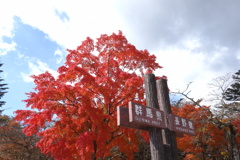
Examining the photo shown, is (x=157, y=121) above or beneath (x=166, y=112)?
beneath

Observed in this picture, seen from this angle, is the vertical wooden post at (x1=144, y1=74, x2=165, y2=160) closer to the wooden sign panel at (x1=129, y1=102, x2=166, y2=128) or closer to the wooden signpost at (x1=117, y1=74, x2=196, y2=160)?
the wooden signpost at (x1=117, y1=74, x2=196, y2=160)

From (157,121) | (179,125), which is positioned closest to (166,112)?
(179,125)

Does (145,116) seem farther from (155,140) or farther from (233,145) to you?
(233,145)

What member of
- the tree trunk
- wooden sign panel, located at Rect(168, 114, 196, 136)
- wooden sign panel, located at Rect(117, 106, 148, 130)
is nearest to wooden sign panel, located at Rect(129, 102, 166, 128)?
wooden sign panel, located at Rect(117, 106, 148, 130)

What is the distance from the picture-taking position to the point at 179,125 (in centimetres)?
509

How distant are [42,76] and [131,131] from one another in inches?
196

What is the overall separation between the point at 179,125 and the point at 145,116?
1.41 meters

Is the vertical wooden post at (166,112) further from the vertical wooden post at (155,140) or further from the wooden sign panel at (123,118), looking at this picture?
the wooden sign panel at (123,118)

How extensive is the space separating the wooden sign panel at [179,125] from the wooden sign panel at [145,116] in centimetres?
30

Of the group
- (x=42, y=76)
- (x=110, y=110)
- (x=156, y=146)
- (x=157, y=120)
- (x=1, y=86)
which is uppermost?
(x=1, y=86)

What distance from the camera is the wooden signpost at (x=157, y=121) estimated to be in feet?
13.4

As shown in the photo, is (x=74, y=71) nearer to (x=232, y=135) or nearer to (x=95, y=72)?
(x=95, y=72)

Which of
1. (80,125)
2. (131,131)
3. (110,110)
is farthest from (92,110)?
(131,131)

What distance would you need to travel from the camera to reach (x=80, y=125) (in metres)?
8.35
